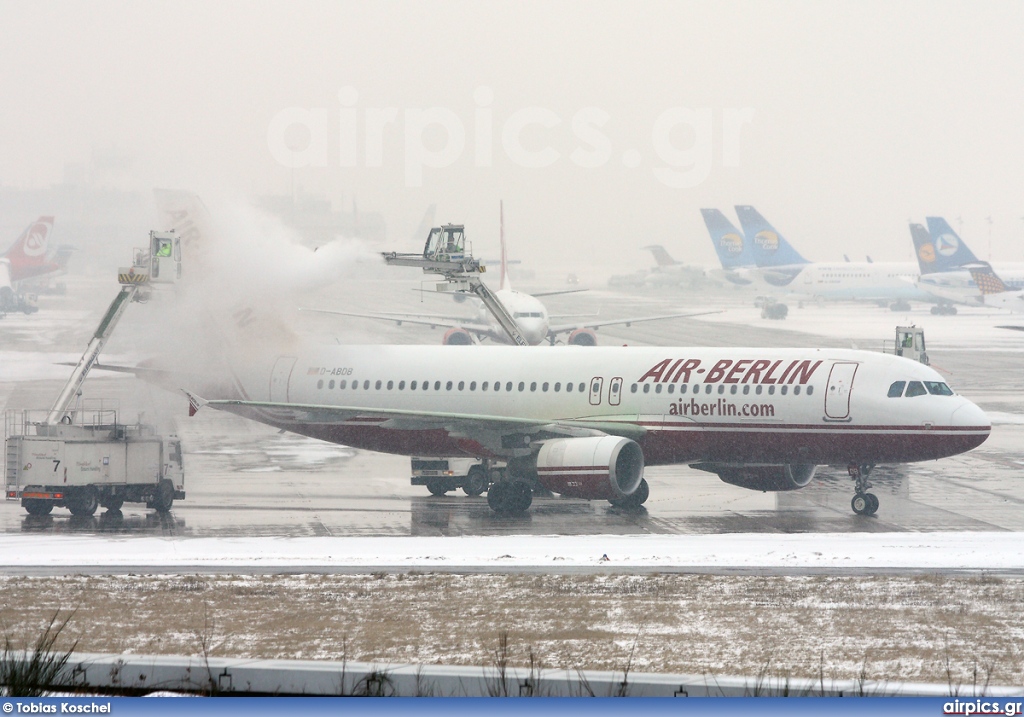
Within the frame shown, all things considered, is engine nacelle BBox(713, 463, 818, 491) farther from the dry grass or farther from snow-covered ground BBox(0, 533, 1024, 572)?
the dry grass

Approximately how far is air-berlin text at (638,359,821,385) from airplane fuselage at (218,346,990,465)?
38 mm

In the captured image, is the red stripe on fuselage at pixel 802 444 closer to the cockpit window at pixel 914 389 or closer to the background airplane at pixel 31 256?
the cockpit window at pixel 914 389

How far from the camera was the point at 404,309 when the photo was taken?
12675 centimetres

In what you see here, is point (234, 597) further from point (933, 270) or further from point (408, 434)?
point (933, 270)

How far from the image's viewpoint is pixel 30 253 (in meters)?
147

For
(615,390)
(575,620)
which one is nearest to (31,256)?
(615,390)

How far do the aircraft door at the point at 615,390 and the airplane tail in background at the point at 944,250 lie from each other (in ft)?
363

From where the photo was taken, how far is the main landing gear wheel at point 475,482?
122 feet

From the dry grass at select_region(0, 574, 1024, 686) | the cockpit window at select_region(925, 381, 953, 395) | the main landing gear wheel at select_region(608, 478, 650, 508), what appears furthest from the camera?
the main landing gear wheel at select_region(608, 478, 650, 508)

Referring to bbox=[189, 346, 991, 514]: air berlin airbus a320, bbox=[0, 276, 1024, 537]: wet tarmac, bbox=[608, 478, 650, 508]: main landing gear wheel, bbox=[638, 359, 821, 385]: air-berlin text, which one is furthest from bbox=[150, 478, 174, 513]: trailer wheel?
bbox=[638, 359, 821, 385]: air-berlin text

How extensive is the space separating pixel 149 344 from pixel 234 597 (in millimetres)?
22876

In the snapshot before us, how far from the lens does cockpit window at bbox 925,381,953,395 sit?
3319 cm

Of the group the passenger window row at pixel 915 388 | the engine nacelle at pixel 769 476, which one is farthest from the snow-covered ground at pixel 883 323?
the passenger window row at pixel 915 388

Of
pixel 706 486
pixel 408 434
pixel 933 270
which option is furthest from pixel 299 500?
pixel 933 270
